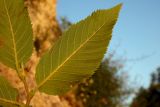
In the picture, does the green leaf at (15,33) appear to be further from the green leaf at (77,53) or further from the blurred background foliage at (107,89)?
the blurred background foliage at (107,89)

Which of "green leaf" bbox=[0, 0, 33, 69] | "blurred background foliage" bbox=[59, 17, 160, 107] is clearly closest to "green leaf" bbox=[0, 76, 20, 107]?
"green leaf" bbox=[0, 0, 33, 69]

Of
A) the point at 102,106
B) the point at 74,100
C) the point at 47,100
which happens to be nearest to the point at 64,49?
the point at 47,100

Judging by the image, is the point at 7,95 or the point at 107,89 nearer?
the point at 7,95

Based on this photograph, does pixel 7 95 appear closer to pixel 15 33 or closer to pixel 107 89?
pixel 15 33

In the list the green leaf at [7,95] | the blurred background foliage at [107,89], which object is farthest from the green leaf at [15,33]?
the blurred background foliage at [107,89]

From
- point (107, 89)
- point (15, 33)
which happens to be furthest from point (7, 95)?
point (107, 89)

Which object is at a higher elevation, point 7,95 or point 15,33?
point 15,33

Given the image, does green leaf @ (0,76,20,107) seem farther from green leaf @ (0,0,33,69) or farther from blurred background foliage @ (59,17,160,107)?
blurred background foliage @ (59,17,160,107)
